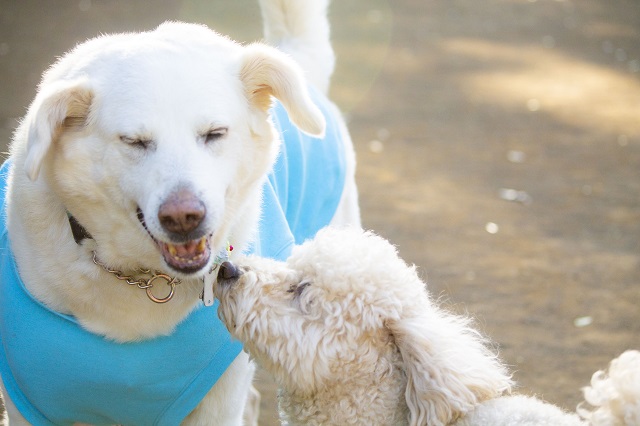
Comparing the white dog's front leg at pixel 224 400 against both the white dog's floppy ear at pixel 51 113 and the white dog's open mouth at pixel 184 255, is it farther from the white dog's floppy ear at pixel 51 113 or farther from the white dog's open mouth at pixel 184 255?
the white dog's floppy ear at pixel 51 113

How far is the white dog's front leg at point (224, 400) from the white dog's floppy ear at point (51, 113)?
0.97 m

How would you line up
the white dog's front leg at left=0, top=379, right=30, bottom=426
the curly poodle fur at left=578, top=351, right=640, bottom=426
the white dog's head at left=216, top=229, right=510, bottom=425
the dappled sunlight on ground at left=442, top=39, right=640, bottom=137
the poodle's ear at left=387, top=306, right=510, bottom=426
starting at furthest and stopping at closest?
the dappled sunlight on ground at left=442, top=39, right=640, bottom=137, the white dog's front leg at left=0, top=379, right=30, bottom=426, the white dog's head at left=216, top=229, right=510, bottom=425, the poodle's ear at left=387, top=306, right=510, bottom=426, the curly poodle fur at left=578, top=351, right=640, bottom=426

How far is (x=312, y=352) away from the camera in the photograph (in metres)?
2.56

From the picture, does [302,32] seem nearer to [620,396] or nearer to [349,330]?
[349,330]

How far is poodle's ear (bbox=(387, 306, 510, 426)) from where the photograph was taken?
2395 millimetres

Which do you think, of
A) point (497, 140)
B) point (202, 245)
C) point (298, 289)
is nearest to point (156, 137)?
Result: point (202, 245)

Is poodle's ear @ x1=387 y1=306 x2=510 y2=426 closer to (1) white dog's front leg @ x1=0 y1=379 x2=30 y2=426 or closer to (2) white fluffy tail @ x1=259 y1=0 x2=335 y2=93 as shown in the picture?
(1) white dog's front leg @ x1=0 y1=379 x2=30 y2=426

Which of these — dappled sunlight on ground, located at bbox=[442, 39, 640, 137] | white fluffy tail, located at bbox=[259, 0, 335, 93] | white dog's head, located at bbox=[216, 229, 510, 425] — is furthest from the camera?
dappled sunlight on ground, located at bbox=[442, 39, 640, 137]

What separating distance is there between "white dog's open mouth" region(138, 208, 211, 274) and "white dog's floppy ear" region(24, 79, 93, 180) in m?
0.32

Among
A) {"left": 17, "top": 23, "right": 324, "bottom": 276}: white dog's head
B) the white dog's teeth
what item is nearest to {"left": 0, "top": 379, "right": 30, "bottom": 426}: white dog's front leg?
{"left": 17, "top": 23, "right": 324, "bottom": 276}: white dog's head

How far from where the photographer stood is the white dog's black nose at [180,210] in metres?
2.30

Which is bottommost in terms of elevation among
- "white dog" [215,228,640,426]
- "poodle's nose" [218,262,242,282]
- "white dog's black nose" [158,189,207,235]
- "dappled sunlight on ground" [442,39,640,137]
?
"dappled sunlight on ground" [442,39,640,137]

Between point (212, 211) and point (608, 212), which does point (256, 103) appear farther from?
point (608, 212)

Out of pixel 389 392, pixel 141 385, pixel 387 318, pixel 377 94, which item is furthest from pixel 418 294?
pixel 377 94
